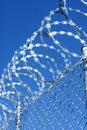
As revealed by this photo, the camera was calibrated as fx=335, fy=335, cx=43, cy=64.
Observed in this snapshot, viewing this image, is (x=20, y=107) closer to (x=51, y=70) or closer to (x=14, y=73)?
(x=14, y=73)

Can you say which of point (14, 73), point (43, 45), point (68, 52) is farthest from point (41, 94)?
point (68, 52)

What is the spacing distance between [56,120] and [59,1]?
89.5 inches

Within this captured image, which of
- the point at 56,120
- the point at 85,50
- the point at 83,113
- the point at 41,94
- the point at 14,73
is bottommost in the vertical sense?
the point at 83,113

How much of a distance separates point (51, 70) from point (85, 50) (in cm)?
101

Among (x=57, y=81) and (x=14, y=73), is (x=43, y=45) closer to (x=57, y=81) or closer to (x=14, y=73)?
(x=57, y=81)

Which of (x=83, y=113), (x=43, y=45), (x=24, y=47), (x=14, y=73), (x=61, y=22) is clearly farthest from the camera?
(x=14, y=73)

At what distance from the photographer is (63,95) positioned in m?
6.26

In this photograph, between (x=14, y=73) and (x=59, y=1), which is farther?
(x=14, y=73)

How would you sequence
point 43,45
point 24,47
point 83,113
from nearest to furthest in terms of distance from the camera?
point 83,113, point 43,45, point 24,47

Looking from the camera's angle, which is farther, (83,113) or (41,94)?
(41,94)

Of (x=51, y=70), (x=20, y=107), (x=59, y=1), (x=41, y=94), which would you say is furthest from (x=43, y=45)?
(x=20, y=107)

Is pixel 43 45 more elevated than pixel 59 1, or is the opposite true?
pixel 59 1

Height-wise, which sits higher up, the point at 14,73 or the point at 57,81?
the point at 14,73

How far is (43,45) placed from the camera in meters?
6.27
